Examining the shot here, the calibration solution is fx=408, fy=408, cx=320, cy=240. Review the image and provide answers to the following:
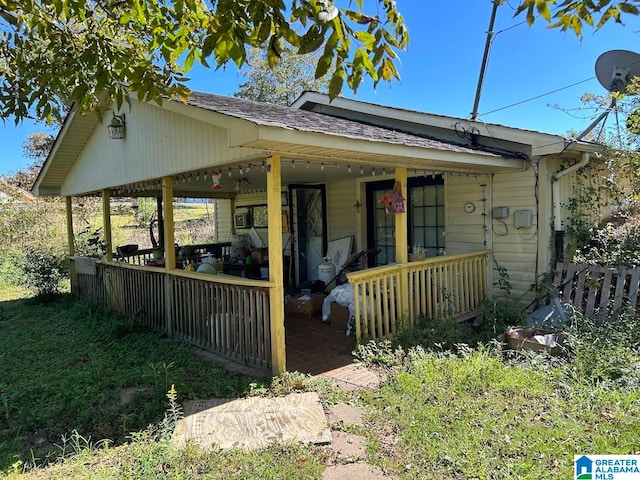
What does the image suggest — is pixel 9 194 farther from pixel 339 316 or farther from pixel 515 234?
pixel 515 234

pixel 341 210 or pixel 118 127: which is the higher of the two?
pixel 118 127

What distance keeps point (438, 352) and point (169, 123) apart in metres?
4.39

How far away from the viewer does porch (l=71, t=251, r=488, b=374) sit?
4.55 m

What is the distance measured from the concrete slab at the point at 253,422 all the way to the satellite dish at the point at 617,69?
6913 millimetres

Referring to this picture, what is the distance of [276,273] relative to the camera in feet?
13.7

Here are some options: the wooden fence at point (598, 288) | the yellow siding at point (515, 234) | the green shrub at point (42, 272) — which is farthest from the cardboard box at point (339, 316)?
the green shrub at point (42, 272)

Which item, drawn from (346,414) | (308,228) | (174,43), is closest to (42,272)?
(308,228)

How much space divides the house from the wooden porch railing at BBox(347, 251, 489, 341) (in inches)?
0.9

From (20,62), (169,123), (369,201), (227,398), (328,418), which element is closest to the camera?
(20,62)

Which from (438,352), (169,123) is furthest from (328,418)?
(169,123)

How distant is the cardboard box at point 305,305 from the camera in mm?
6699

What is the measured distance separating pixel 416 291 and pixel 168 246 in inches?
140

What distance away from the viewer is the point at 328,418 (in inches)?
134

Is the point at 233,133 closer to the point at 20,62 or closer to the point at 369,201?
the point at 20,62
